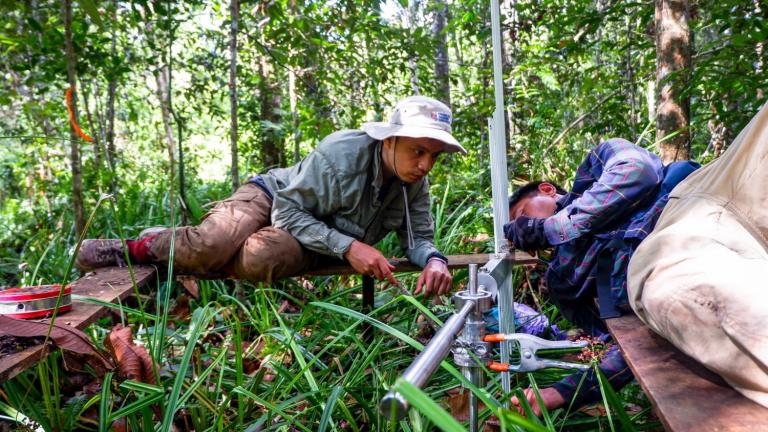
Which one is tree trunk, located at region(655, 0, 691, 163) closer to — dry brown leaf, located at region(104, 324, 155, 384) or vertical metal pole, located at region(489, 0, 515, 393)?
vertical metal pole, located at region(489, 0, 515, 393)

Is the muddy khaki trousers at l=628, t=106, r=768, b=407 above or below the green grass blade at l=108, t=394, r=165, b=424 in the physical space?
above

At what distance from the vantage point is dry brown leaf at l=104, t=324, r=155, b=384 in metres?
1.71

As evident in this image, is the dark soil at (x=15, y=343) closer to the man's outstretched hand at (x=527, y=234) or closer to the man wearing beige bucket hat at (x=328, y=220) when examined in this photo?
the man wearing beige bucket hat at (x=328, y=220)

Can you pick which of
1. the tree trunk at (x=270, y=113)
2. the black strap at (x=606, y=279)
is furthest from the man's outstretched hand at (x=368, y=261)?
the tree trunk at (x=270, y=113)

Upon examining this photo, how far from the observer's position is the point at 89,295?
201 centimetres

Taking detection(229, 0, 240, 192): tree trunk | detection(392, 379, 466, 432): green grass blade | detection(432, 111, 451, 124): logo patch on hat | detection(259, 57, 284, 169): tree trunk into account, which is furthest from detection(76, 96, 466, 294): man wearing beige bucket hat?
detection(259, 57, 284, 169): tree trunk

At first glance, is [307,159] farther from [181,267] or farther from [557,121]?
[557,121]

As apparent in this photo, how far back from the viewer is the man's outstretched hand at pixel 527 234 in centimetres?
203

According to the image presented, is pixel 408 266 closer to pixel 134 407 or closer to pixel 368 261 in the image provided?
pixel 368 261

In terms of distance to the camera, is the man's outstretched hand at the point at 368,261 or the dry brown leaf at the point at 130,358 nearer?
the dry brown leaf at the point at 130,358

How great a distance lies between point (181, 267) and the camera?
249cm

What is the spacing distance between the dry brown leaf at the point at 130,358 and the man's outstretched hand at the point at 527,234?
1363 millimetres

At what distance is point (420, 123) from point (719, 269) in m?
1.44

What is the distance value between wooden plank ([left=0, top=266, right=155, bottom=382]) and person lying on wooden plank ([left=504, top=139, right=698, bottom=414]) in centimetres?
140
